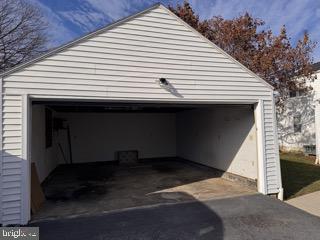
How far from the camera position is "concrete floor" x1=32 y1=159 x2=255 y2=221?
20.5 feet

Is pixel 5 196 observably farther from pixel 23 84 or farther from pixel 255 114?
pixel 255 114

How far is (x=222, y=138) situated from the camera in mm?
9344

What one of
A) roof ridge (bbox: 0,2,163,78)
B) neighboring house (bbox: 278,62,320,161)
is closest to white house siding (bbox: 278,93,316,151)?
neighboring house (bbox: 278,62,320,161)

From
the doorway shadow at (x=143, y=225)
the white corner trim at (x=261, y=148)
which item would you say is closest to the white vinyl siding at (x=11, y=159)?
the doorway shadow at (x=143, y=225)

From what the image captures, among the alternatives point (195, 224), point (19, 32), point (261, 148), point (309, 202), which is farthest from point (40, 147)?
point (19, 32)

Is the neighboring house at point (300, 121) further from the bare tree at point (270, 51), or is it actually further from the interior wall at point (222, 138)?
the interior wall at point (222, 138)

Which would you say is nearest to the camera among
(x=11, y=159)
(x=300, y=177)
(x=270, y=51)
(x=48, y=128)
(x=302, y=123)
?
(x=11, y=159)

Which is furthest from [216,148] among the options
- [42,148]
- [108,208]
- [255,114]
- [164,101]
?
[42,148]

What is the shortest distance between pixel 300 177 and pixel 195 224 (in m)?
5.65

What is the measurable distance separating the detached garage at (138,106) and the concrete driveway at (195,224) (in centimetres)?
61

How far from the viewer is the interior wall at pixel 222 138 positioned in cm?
773

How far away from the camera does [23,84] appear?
17.6 ft

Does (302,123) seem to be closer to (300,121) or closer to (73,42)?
(300,121)

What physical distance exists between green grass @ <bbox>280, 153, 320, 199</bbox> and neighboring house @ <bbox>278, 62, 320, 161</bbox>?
2065 mm
